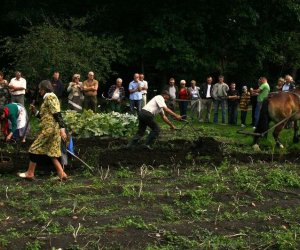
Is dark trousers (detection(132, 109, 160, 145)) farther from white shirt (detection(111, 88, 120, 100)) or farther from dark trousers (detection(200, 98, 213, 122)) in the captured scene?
dark trousers (detection(200, 98, 213, 122))

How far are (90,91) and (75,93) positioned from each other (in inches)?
20.0

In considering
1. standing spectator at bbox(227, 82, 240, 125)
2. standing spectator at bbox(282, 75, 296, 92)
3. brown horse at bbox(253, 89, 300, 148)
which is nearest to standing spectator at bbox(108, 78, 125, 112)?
standing spectator at bbox(227, 82, 240, 125)

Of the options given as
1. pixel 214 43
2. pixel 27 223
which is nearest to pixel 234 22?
pixel 214 43

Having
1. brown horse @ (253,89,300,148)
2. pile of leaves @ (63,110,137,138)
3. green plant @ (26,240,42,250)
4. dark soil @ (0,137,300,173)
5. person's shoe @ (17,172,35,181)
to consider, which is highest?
brown horse @ (253,89,300,148)

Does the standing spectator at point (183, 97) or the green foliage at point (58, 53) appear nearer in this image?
the standing spectator at point (183, 97)

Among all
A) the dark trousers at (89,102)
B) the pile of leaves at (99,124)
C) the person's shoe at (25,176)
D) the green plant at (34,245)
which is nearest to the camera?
the green plant at (34,245)

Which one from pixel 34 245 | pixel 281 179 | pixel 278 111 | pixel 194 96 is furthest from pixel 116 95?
pixel 34 245

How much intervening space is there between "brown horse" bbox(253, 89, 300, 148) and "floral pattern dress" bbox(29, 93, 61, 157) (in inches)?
220

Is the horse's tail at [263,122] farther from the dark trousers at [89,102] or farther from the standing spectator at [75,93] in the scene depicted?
the standing spectator at [75,93]

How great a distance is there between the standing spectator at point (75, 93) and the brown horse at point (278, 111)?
6790 mm

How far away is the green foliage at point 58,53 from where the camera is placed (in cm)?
2231

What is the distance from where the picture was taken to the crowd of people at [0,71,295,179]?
10.2 metres

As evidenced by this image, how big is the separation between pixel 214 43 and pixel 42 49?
9927 mm

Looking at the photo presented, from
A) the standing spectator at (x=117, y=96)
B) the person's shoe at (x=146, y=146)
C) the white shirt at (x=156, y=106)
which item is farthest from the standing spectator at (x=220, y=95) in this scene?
the white shirt at (x=156, y=106)
